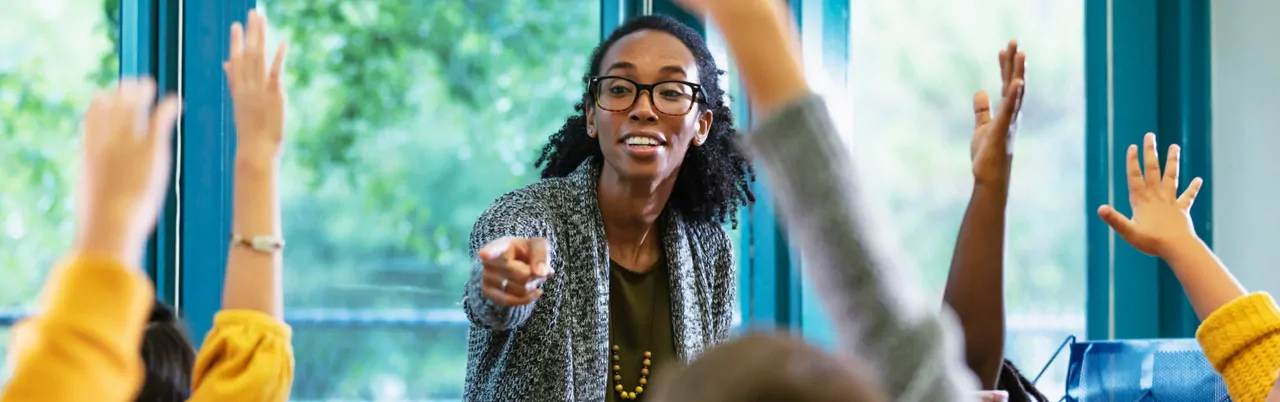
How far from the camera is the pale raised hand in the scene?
1.07m

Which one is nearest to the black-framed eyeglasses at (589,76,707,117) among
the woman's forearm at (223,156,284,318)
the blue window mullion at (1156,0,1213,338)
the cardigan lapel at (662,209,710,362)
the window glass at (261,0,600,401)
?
the cardigan lapel at (662,209,710,362)

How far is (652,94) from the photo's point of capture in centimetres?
210

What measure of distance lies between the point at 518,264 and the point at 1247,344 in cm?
79

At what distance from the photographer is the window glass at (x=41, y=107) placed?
2.38 m

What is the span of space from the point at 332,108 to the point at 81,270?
181 centimetres

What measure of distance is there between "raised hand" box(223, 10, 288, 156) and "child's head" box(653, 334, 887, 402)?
58 cm

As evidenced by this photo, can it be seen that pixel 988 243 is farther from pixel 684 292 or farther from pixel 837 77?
pixel 837 77

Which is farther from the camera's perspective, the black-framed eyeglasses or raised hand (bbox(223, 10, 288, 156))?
the black-framed eyeglasses

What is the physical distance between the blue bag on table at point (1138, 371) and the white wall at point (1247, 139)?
72 cm

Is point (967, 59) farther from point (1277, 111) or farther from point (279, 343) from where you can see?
point (279, 343)

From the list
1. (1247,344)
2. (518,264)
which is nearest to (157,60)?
(518,264)

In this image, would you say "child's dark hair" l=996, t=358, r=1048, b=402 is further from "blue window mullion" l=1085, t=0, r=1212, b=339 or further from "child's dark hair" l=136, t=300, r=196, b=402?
"blue window mullion" l=1085, t=0, r=1212, b=339

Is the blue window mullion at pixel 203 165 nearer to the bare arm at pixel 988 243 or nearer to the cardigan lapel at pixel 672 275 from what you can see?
the cardigan lapel at pixel 672 275

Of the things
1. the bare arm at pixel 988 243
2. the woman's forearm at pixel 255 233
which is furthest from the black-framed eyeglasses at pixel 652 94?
the woman's forearm at pixel 255 233
